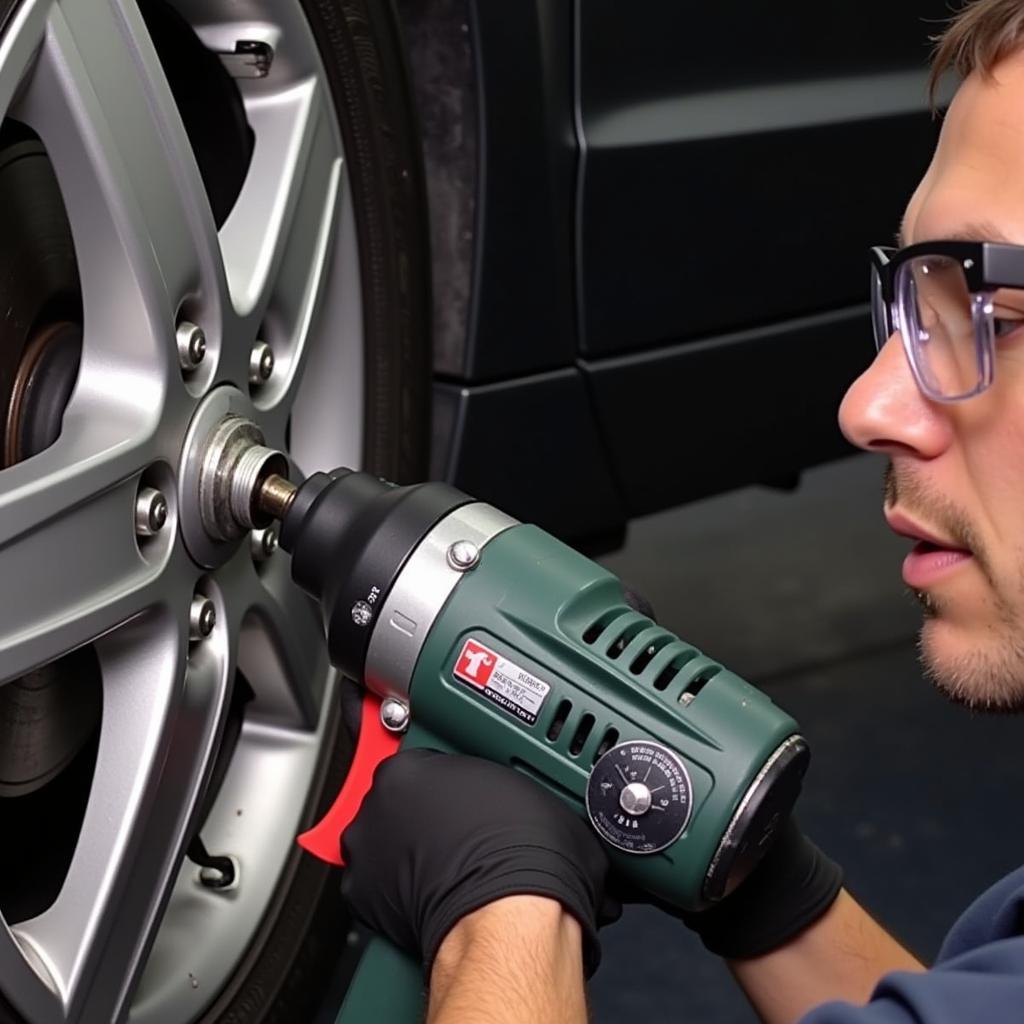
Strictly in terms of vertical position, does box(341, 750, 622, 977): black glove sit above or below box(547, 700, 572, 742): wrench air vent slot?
below

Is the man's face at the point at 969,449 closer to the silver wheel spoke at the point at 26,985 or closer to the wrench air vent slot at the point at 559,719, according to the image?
the wrench air vent slot at the point at 559,719

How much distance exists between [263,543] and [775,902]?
1.59ft

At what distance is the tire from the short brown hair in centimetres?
49

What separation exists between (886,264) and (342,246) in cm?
52

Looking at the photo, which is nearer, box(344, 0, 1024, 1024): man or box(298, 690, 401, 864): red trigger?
box(344, 0, 1024, 1024): man

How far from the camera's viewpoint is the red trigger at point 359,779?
117 centimetres

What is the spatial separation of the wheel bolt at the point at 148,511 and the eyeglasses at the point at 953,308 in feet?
1.70

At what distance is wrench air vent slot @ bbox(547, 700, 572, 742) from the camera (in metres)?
1.10

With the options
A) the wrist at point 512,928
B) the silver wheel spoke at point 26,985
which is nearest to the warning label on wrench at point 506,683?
the wrist at point 512,928

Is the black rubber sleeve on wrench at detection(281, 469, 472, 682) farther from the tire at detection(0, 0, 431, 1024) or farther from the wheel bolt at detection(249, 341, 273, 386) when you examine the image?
the tire at detection(0, 0, 431, 1024)

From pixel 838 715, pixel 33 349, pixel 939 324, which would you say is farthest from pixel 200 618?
pixel 838 715

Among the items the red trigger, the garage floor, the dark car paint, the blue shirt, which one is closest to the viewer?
the blue shirt

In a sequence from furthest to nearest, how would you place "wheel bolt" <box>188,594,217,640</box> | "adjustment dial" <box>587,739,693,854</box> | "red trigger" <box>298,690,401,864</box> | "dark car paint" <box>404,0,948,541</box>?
1. "dark car paint" <box>404,0,948,541</box>
2. "wheel bolt" <box>188,594,217,640</box>
3. "red trigger" <box>298,690,401,864</box>
4. "adjustment dial" <box>587,739,693,854</box>

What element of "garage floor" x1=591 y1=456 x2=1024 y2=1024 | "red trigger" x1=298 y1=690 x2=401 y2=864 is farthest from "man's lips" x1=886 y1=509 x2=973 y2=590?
"garage floor" x1=591 y1=456 x2=1024 y2=1024
